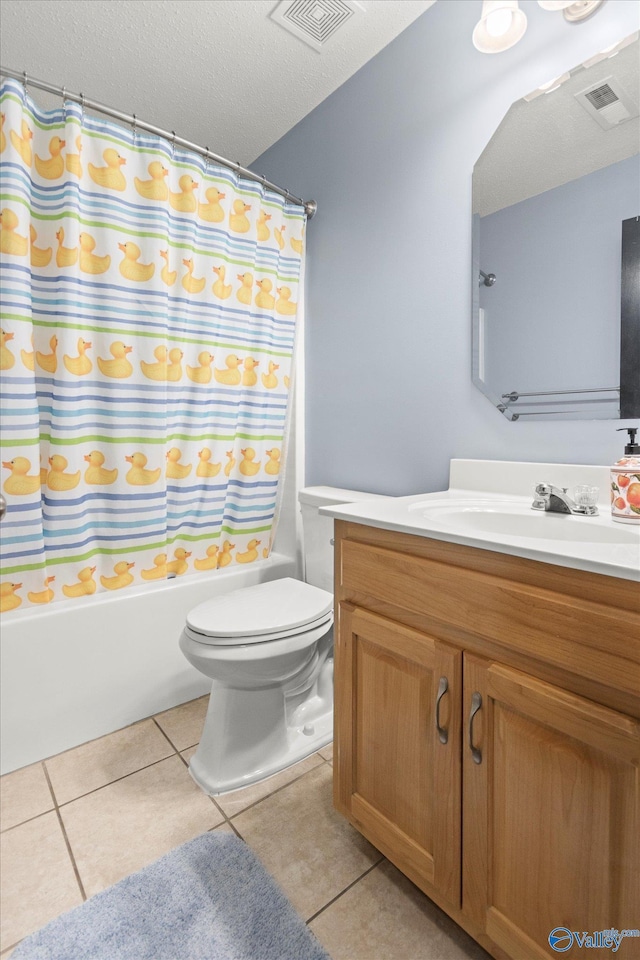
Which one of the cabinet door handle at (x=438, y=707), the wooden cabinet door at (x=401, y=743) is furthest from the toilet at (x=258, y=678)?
the cabinet door handle at (x=438, y=707)

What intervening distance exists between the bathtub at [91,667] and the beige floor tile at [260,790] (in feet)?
1.73

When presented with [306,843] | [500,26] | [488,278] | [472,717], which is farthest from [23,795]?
[500,26]

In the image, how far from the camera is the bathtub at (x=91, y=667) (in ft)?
4.78

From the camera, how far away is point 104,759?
150 cm

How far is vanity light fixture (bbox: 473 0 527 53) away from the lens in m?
1.23

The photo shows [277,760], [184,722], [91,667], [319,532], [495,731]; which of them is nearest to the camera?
[495,731]

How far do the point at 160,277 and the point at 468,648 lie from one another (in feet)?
4.90

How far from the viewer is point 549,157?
1264 mm

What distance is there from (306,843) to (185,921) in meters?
0.31

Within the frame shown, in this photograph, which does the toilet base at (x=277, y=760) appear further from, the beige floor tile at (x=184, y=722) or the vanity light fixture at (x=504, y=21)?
the vanity light fixture at (x=504, y=21)

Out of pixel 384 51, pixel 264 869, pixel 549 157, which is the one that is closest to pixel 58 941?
pixel 264 869

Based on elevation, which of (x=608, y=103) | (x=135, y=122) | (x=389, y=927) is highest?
(x=135, y=122)

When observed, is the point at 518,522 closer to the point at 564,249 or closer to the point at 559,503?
the point at 559,503
